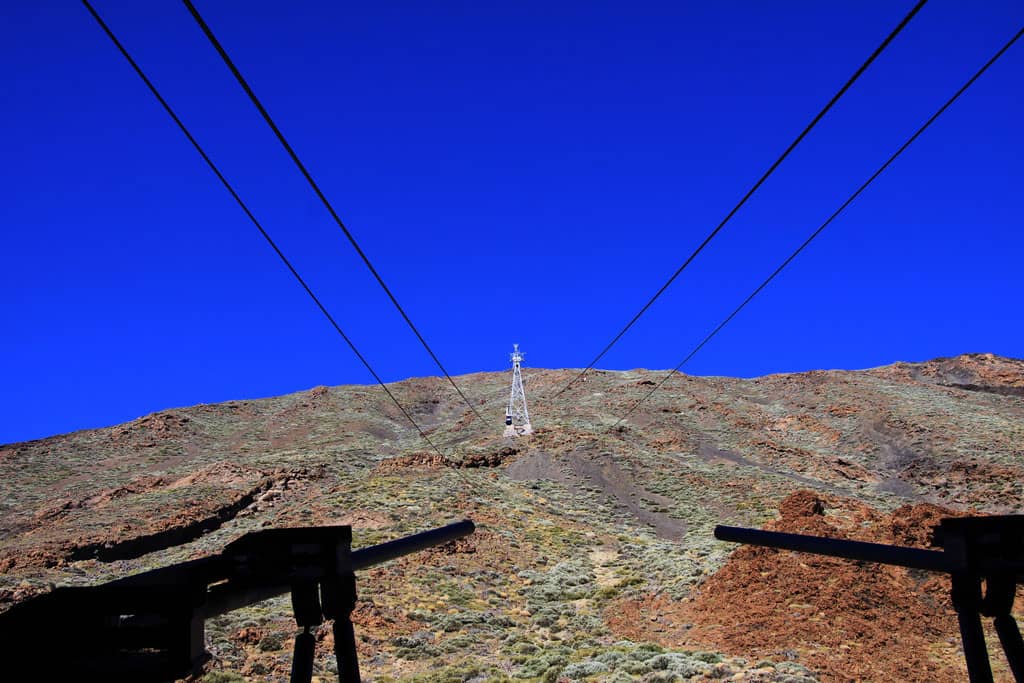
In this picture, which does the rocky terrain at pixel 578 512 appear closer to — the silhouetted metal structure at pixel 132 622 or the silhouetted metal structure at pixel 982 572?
the silhouetted metal structure at pixel 982 572

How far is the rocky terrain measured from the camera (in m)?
20.6

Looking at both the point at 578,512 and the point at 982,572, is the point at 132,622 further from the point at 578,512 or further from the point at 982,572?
the point at 578,512

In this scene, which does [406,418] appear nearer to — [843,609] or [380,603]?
[380,603]

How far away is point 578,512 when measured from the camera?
1647 inches

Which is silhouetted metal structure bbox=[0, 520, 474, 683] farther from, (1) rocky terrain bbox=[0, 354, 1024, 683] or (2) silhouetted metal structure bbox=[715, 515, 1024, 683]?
(1) rocky terrain bbox=[0, 354, 1024, 683]

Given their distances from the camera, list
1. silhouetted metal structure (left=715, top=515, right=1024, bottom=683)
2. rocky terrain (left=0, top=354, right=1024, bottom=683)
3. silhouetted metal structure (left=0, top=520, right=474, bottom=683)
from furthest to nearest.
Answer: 1. rocky terrain (left=0, top=354, right=1024, bottom=683)
2. silhouetted metal structure (left=715, top=515, right=1024, bottom=683)
3. silhouetted metal structure (left=0, top=520, right=474, bottom=683)

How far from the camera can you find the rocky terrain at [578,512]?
20.6 metres

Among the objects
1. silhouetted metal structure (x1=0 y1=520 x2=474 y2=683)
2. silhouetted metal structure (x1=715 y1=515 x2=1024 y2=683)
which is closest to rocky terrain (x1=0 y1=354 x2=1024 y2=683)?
silhouetted metal structure (x1=715 y1=515 x2=1024 y2=683)

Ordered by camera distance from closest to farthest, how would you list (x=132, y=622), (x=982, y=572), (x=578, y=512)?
1. (x=132, y=622)
2. (x=982, y=572)
3. (x=578, y=512)

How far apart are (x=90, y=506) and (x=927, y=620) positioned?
45.3 m

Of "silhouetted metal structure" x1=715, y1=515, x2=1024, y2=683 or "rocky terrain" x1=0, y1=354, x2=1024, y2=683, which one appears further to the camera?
"rocky terrain" x1=0, y1=354, x2=1024, y2=683

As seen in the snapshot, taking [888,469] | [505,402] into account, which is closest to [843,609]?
[888,469]

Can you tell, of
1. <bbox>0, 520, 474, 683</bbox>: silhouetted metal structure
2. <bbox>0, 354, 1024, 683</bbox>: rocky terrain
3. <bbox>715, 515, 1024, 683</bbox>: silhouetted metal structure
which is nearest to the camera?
<bbox>0, 520, 474, 683</bbox>: silhouetted metal structure

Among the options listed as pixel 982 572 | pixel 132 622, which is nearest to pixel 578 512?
pixel 982 572
